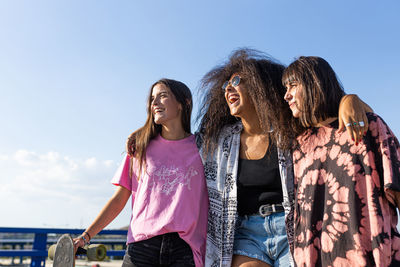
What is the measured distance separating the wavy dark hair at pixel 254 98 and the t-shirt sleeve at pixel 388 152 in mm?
607

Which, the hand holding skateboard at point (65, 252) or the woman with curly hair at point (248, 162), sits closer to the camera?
the woman with curly hair at point (248, 162)

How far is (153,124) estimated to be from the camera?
3.12 m

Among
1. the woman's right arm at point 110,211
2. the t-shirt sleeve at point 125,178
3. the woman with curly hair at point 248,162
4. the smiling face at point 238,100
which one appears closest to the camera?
the woman with curly hair at point 248,162

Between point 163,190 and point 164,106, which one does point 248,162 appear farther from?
point 164,106

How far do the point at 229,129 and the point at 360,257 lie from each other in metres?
1.38

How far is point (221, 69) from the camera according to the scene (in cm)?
312

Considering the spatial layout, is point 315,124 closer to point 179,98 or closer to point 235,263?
point 235,263

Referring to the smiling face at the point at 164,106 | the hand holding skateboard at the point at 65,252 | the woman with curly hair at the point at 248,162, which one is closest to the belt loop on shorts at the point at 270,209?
the woman with curly hair at the point at 248,162

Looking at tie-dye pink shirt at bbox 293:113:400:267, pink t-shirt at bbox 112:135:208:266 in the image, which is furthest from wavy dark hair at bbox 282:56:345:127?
pink t-shirt at bbox 112:135:208:266

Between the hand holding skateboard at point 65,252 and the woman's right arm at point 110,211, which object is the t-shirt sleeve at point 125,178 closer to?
the woman's right arm at point 110,211

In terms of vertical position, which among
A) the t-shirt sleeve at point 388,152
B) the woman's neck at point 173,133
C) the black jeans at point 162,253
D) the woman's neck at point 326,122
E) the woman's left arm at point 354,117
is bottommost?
the black jeans at point 162,253

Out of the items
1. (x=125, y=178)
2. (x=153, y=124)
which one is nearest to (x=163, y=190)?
(x=125, y=178)

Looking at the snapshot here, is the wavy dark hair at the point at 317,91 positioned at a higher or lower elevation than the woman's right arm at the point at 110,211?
higher

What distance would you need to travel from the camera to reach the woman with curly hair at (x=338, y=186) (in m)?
1.79
